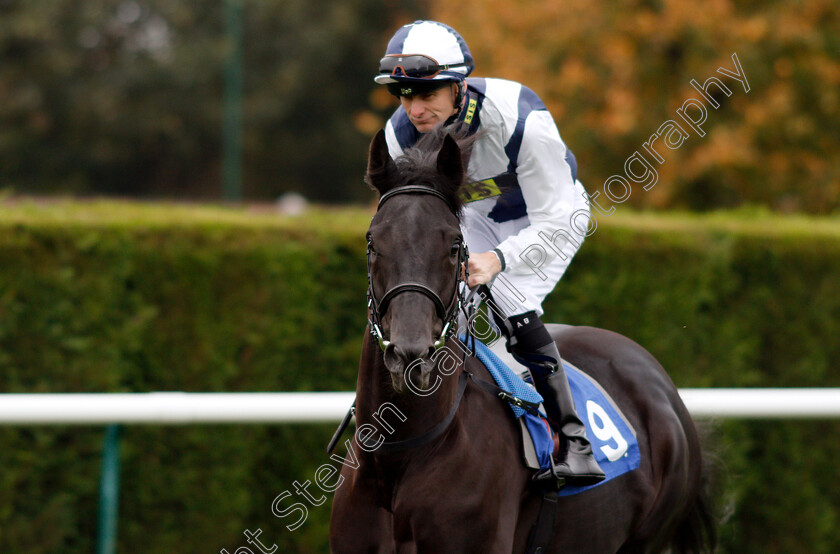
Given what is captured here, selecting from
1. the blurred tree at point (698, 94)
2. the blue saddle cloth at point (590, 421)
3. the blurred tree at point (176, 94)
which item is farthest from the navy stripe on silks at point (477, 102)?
the blurred tree at point (176, 94)

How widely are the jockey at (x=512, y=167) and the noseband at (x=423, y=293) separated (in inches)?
11.2

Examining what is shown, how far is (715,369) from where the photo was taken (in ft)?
19.2

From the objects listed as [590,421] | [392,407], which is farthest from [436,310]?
[590,421]

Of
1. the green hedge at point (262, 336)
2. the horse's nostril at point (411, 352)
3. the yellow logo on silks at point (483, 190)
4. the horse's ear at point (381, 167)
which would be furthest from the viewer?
the green hedge at point (262, 336)

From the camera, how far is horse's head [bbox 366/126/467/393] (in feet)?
8.08

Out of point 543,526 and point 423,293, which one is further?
point 543,526

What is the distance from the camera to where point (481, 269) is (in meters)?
2.94

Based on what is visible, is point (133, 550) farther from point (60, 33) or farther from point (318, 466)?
point (60, 33)

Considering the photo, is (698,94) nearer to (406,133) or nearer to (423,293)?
(406,133)

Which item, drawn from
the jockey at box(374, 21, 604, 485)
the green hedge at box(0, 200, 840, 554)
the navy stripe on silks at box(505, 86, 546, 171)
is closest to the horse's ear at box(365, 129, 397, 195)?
the jockey at box(374, 21, 604, 485)

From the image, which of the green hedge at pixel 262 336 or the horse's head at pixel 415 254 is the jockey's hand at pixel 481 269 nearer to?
the horse's head at pixel 415 254

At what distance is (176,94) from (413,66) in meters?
27.5

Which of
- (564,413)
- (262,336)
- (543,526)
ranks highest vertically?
(262,336)

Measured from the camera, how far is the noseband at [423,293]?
2.53 m
